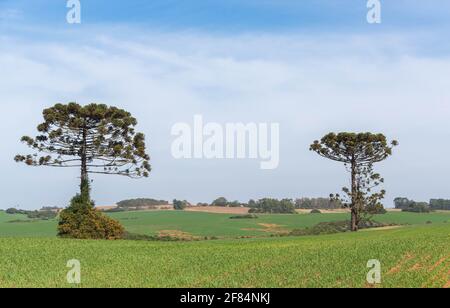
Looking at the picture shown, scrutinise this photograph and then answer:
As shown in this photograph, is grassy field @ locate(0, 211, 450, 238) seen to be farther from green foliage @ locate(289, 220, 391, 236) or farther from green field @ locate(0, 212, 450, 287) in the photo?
green field @ locate(0, 212, 450, 287)

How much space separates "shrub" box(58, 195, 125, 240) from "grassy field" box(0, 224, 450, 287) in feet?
43.1

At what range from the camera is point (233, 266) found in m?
31.1

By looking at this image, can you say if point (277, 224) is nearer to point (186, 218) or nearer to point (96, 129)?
point (186, 218)

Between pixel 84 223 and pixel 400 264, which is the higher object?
pixel 84 223

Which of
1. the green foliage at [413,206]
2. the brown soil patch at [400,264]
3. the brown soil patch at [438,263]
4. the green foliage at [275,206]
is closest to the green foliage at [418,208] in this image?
the green foliage at [413,206]

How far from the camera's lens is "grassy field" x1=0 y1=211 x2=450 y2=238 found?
80.5 m

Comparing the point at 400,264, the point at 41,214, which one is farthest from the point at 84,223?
the point at 41,214

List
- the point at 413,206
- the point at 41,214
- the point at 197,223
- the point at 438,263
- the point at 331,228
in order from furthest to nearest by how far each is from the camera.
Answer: the point at 413,206, the point at 41,214, the point at 197,223, the point at 331,228, the point at 438,263

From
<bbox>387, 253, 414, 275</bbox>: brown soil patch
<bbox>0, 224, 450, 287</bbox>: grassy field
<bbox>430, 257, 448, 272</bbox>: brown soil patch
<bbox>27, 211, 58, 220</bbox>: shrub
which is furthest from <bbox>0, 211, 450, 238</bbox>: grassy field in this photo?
<bbox>430, 257, 448, 272</bbox>: brown soil patch

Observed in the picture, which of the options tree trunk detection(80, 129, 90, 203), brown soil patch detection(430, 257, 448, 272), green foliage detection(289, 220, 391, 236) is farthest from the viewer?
green foliage detection(289, 220, 391, 236)

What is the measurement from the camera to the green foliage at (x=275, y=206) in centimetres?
12469

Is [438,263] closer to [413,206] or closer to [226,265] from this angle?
[226,265]

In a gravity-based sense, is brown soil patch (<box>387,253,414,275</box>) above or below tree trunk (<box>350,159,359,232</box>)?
below

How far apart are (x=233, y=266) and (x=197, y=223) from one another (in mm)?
62599
